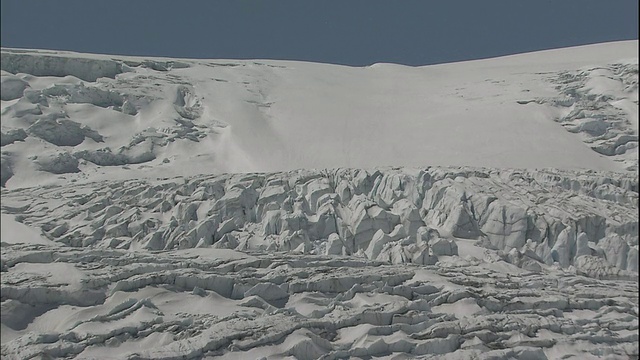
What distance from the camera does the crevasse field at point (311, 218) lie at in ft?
51.5

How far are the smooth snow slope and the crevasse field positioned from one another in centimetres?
14

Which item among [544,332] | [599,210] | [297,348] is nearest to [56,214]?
[297,348]

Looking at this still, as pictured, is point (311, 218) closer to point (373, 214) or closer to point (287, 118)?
point (373, 214)

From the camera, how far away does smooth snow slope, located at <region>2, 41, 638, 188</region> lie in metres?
27.2

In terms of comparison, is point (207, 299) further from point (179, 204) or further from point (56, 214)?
point (56, 214)

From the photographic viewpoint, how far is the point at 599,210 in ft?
68.8

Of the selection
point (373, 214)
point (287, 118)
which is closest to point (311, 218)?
point (373, 214)

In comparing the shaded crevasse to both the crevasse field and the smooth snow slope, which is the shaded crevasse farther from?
the smooth snow slope

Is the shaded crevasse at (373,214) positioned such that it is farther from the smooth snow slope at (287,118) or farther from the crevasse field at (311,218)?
the smooth snow slope at (287,118)

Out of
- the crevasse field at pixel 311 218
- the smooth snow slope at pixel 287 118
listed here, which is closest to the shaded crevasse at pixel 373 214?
the crevasse field at pixel 311 218

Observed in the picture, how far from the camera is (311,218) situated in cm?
2119

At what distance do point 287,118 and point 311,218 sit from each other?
12945 millimetres

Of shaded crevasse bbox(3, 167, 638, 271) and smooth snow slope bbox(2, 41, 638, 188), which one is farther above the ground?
smooth snow slope bbox(2, 41, 638, 188)

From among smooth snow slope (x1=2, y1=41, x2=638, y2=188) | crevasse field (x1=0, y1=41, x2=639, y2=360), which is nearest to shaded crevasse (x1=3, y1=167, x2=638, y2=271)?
crevasse field (x1=0, y1=41, x2=639, y2=360)
